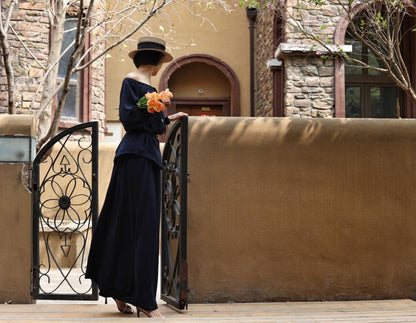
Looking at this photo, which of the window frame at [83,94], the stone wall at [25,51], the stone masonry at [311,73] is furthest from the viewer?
the window frame at [83,94]

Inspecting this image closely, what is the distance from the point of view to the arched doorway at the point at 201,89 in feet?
49.9

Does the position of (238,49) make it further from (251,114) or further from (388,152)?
(388,152)

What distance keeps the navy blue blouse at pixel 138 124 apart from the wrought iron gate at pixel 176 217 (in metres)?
0.21

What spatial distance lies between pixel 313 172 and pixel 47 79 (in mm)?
4362

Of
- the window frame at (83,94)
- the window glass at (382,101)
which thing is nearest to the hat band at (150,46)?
the window frame at (83,94)

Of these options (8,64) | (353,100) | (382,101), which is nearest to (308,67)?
(353,100)

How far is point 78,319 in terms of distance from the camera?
4.16m

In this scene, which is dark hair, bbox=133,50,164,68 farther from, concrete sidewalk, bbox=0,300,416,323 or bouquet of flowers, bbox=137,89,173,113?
concrete sidewalk, bbox=0,300,416,323

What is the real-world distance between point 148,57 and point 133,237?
1.20 m

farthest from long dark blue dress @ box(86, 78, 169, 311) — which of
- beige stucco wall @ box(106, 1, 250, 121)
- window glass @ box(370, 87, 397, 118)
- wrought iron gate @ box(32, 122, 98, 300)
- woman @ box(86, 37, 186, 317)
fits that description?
beige stucco wall @ box(106, 1, 250, 121)

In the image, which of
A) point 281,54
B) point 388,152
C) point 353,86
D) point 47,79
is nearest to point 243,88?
point 353,86

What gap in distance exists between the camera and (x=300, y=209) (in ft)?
16.9

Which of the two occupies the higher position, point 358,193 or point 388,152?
point 388,152

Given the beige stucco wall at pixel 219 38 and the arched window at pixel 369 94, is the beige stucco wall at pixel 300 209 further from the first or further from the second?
the beige stucco wall at pixel 219 38
